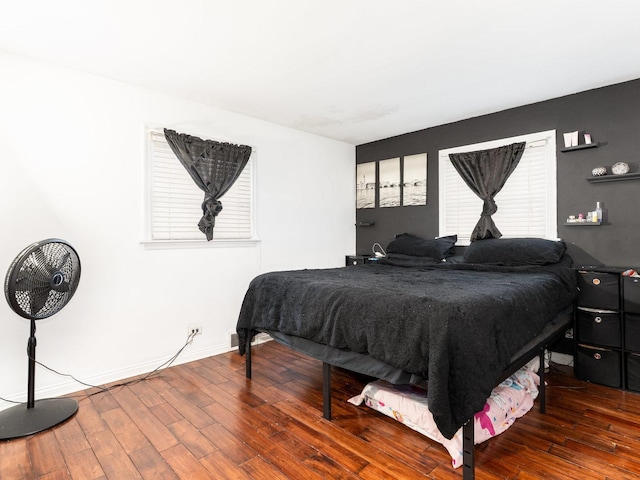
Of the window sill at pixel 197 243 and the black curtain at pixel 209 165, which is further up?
the black curtain at pixel 209 165

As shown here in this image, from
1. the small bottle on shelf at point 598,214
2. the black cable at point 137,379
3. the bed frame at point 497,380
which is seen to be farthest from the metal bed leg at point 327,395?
the small bottle on shelf at point 598,214

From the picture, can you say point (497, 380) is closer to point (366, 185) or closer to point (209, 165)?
point (209, 165)

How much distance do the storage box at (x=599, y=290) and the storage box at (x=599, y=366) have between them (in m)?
0.36

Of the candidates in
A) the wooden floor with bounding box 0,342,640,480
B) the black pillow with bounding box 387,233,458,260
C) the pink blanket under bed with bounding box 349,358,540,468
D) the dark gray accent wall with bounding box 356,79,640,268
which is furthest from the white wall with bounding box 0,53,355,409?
the dark gray accent wall with bounding box 356,79,640,268

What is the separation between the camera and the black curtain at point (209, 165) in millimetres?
3369

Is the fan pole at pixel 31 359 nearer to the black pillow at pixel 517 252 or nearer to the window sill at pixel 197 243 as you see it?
the window sill at pixel 197 243

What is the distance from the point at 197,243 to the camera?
354 cm

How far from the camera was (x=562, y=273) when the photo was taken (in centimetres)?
290

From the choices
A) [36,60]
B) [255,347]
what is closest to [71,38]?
[36,60]

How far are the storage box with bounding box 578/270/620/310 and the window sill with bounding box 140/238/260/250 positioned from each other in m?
3.06

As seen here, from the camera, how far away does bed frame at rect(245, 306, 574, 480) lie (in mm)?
1691

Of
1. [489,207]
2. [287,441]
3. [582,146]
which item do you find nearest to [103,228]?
[287,441]

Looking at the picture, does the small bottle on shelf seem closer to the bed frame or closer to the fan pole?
the bed frame

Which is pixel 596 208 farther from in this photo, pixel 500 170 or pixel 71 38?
pixel 71 38
